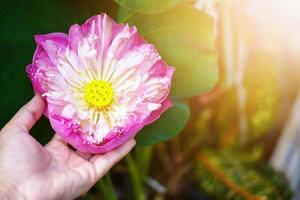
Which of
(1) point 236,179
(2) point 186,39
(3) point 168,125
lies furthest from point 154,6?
(1) point 236,179

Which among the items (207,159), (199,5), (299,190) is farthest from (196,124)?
(199,5)

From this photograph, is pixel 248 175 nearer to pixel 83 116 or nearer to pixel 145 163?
pixel 145 163

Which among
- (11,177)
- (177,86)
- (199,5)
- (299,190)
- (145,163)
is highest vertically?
(199,5)

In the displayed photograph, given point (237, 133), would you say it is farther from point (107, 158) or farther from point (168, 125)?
point (107, 158)

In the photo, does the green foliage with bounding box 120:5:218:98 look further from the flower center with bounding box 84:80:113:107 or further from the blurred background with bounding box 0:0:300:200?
the blurred background with bounding box 0:0:300:200

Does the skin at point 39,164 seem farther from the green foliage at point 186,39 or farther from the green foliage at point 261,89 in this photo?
the green foliage at point 261,89

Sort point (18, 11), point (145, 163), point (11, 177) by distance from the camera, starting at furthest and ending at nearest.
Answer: point (145, 163)
point (18, 11)
point (11, 177)

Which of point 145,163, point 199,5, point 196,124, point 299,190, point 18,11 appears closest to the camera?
point 18,11
